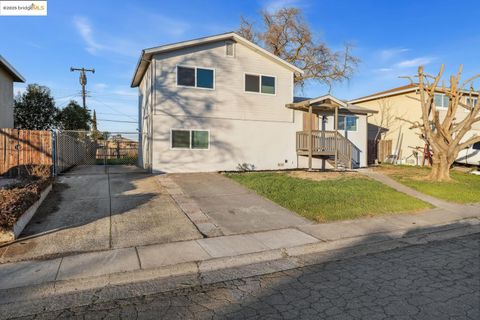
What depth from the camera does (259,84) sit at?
56.9 feet

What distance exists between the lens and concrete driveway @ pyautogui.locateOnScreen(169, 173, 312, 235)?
7.78 meters

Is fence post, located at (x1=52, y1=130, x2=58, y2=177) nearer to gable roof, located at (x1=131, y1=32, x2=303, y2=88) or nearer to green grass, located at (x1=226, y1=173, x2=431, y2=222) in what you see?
gable roof, located at (x1=131, y1=32, x2=303, y2=88)

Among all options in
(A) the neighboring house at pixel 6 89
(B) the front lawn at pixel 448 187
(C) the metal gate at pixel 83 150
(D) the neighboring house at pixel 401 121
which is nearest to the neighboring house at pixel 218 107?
(C) the metal gate at pixel 83 150

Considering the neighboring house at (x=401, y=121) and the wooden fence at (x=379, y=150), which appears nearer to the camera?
the neighboring house at (x=401, y=121)

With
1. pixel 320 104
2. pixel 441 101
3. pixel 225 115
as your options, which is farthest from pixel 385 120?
pixel 225 115

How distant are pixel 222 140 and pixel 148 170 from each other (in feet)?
12.4

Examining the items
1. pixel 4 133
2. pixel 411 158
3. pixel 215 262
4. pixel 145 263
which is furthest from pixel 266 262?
pixel 411 158

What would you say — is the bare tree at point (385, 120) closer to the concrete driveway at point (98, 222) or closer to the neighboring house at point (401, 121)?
the neighboring house at point (401, 121)

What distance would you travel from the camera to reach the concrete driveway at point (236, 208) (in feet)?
25.5

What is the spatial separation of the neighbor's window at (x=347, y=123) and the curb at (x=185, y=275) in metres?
13.1

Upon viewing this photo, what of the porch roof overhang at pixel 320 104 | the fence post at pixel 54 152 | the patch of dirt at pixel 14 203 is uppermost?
the porch roof overhang at pixel 320 104

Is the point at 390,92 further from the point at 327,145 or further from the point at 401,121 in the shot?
the point at 327,145

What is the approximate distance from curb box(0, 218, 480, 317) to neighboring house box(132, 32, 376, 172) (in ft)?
33.7

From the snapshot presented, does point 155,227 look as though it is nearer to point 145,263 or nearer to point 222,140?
point 145,263
